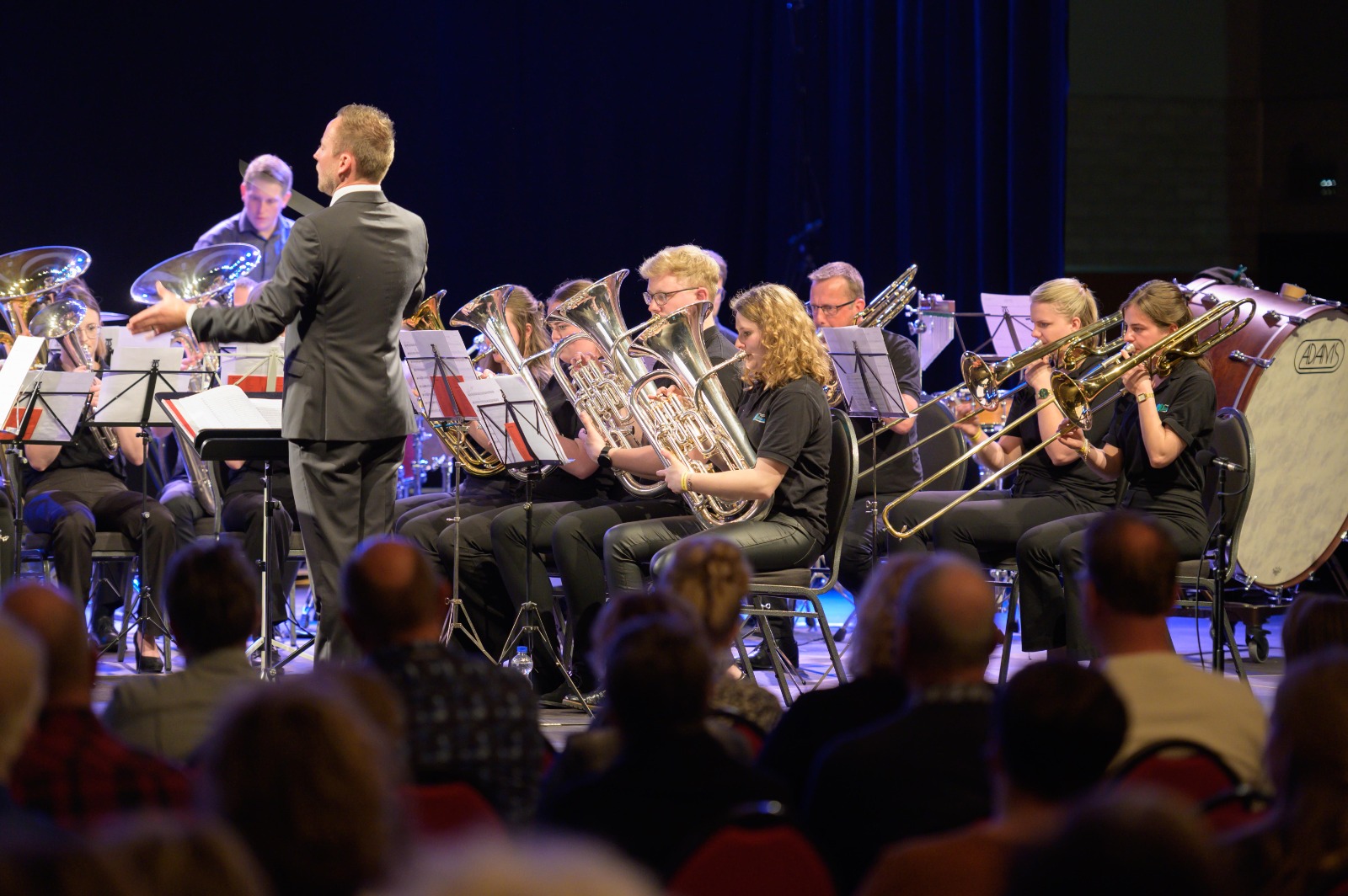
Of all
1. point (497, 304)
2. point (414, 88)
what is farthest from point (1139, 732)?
point (414, 88)

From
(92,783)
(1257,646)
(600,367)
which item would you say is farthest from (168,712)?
(1257,646)

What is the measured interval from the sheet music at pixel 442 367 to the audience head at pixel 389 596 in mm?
2220

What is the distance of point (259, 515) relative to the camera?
591 centimetres

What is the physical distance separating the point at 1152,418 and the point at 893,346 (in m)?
1.47

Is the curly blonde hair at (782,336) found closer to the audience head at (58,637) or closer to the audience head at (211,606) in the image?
the audience head at (211,606)

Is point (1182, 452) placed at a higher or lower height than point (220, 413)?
lower

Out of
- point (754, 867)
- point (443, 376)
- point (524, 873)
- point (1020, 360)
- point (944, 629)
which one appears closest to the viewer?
point (524, 873)

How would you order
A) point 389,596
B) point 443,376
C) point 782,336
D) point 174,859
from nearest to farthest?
point 174,859, point 389,596, point 782,336, point 443,376

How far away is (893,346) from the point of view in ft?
19.6

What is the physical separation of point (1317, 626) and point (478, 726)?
1.48m

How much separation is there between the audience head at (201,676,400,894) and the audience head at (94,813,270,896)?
254mm

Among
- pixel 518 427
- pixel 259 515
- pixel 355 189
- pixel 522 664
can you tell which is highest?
pixel 355 189

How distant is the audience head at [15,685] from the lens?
169 centimetres

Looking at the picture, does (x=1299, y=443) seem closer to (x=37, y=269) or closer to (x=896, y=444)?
(x=896, y=444)
